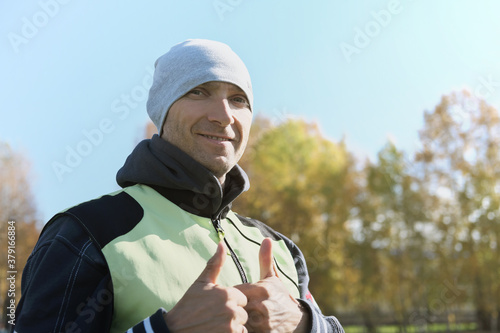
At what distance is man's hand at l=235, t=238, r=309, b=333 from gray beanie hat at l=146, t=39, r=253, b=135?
2.67ft

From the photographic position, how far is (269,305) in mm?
1939

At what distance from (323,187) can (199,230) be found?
21004 millimetres

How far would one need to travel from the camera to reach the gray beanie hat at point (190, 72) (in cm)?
240

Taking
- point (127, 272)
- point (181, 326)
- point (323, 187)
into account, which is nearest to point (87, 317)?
point (127, 272)

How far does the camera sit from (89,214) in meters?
2.06

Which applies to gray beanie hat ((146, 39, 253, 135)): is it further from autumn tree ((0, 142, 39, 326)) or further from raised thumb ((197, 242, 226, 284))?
autumn tree ((0, 142, 39, 326))

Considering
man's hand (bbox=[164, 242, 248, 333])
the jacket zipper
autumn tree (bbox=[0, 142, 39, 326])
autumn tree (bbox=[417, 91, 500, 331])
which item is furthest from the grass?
man's hand (bbox=[164, 242, 248, 333])

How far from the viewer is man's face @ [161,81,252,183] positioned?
236cm

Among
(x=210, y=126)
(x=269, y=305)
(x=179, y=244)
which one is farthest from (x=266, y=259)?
(x=210, y=126)

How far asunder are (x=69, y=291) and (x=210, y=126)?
94cm

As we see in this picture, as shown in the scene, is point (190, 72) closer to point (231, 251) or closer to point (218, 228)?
point (218, 228)

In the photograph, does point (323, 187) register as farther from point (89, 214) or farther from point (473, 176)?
point (89, 214)

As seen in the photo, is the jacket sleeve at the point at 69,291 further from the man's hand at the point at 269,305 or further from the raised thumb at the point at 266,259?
the raised thumb at the point at 266,259

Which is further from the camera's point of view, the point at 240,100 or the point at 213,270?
the point at 240,100
